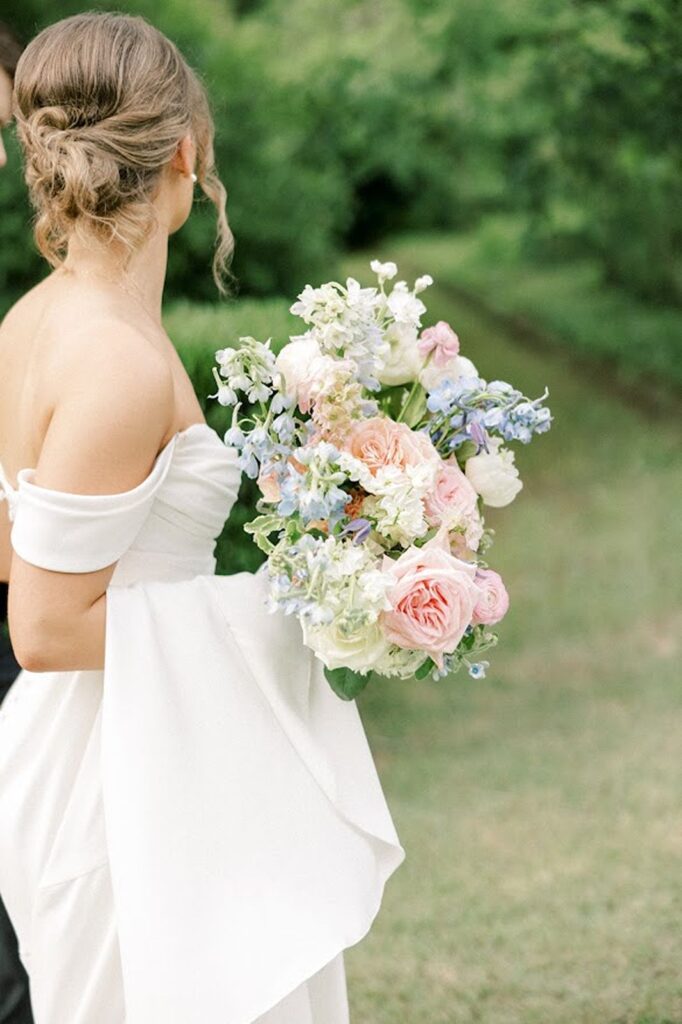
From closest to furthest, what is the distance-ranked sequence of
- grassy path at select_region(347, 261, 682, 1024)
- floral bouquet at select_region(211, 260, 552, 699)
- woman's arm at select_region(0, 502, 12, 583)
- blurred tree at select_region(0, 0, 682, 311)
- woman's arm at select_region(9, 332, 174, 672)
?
woman's arm at select_region(9, 332, 174, 672) < floral bouquet at select_region(211, 260, 552, 699) < woman's arm at select_region(0, 502, 12, 583) < grassy path at select_region(347, 261, 682, 1024) < blurred tree at select_region(0, 0, 682, 311)

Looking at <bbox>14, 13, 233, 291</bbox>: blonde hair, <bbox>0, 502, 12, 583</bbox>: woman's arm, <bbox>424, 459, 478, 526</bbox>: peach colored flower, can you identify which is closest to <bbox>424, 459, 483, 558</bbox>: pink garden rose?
<bbox>424, 459, 478, 526</bbox>: peach colored flower

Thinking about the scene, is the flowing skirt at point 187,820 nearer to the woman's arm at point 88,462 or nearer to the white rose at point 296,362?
the woman's arm at point 88,462

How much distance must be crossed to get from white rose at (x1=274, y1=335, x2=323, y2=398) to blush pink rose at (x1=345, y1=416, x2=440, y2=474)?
119 millimetres

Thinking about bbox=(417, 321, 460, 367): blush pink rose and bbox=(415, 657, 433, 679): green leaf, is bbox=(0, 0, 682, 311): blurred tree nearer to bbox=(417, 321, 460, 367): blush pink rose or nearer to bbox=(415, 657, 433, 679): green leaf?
bbox=(417, 321, 460, 367): blush pink rose

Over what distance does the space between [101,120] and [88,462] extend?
0.56 m

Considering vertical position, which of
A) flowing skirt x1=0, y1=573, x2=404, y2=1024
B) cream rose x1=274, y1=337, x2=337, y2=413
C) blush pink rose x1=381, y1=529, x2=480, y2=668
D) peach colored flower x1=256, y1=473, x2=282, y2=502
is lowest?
flowing skirt x1=0, y1=573, x2=404, y2=1024

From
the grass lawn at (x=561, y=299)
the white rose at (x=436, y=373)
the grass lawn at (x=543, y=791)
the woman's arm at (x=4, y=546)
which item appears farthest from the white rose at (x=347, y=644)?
the grass lawn at (x=561, y=299)

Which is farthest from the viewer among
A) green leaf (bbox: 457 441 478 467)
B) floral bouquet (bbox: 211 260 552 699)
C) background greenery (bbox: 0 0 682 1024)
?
background greenery (bbox: 0 0 682 1024)

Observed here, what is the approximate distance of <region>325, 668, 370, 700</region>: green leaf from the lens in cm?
222

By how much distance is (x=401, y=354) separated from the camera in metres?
2.40

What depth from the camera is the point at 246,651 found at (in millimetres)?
2275

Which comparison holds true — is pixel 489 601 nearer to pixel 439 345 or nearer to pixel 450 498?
pixel 450 498

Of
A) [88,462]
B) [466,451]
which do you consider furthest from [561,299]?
[88,462]

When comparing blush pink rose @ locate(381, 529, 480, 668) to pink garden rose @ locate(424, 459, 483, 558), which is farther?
pink garden rose @ locate(424, 459, 483, 558)
